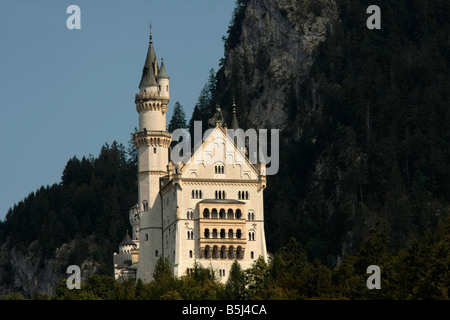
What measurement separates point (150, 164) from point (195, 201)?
8.02 metres

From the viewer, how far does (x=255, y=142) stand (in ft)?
636

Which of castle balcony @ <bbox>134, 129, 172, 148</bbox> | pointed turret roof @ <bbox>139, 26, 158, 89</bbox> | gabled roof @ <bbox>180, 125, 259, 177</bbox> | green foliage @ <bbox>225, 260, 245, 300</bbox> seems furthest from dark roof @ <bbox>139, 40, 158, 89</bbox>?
green foliage @ <bbox>225, 260, 245, 300</bbox>

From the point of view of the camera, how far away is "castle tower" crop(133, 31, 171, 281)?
150 metres

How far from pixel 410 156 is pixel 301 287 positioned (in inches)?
2885

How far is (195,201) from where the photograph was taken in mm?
146250

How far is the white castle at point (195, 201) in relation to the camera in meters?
145

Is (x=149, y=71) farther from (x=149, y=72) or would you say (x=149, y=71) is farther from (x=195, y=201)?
(x=195, y=201)

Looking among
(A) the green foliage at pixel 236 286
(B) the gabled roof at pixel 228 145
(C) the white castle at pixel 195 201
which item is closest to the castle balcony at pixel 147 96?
(C) the white castle at pixel 195 201

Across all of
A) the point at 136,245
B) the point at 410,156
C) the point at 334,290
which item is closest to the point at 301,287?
the point at 334,290

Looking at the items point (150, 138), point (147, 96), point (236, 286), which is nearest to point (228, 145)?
point (150, 138)
